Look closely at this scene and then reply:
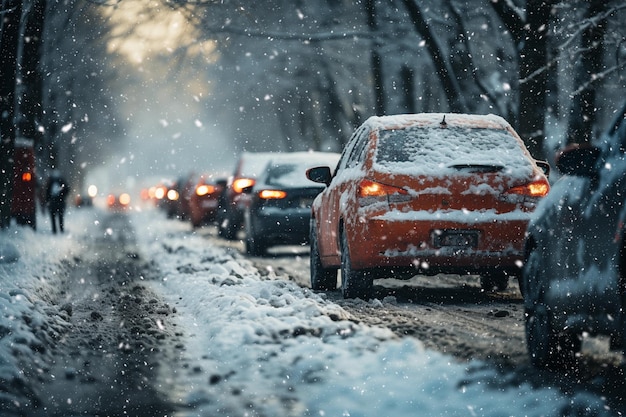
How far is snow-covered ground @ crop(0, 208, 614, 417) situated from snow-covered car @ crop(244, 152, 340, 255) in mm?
5947

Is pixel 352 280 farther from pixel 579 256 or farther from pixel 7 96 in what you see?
pixel 7 96

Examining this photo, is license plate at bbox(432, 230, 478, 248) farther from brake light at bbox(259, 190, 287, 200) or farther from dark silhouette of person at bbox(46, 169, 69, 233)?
dark silhouette of person at bbox(46, 169, 69, 233)

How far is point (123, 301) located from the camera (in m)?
10.7

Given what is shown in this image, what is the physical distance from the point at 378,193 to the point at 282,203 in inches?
295

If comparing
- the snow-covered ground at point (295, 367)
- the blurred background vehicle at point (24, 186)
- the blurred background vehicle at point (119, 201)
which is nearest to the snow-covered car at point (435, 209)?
the snow-covered ground at point (295, 367)

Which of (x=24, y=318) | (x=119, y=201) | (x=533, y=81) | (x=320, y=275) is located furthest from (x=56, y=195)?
(x=119, y=201)

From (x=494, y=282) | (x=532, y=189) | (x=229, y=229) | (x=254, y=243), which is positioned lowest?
(x=229, y=229)

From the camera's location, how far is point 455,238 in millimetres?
9297

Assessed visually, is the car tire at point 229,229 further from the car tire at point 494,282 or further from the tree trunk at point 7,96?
the car tire at point 494,282

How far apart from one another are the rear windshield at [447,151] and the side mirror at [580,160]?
3375mm

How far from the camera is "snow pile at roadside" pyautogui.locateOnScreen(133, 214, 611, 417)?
5559mm

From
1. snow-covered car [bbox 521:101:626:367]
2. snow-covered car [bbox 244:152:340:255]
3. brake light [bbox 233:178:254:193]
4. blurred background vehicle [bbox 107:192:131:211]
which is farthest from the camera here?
blurred background vehicle [bbox 107:192:131:211]

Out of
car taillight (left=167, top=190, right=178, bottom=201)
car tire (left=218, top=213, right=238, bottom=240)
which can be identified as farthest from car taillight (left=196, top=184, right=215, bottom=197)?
car taillight (left=167, top=190, right=178, bottom=201)

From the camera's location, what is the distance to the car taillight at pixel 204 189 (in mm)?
A: 25953
